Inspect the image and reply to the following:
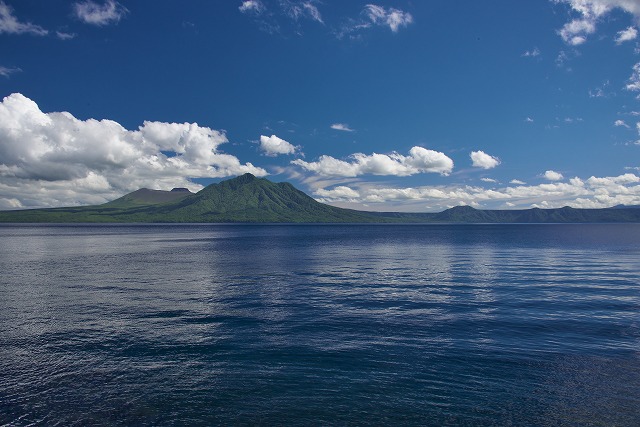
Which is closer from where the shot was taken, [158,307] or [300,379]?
[300,379]

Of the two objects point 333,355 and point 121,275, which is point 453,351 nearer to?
point 333,355

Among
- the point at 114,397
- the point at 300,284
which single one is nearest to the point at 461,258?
the point at 300,284

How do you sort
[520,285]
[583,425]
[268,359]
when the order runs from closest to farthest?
1. [583,425]
2. [268,359]
3. [520,285]

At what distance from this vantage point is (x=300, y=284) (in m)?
70.5

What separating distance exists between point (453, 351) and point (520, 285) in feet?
134

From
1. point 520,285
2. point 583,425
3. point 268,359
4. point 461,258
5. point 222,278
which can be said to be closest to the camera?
point 583,425

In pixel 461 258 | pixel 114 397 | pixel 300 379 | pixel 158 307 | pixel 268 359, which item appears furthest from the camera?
pixel 461 258

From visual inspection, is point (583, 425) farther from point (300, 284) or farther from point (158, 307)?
point (300, 284)

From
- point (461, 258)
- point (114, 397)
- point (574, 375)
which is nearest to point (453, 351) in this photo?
point (574, 375)

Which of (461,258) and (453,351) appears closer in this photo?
(453,351)

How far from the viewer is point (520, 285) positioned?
68.4 metres

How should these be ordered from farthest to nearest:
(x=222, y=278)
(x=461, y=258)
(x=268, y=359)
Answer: (x=461, y=258), (x=222, y=278), (x=268, y=359)

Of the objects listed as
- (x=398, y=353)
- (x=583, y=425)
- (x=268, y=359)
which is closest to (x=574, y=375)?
(x=583, y=425)

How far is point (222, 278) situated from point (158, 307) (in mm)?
27270
